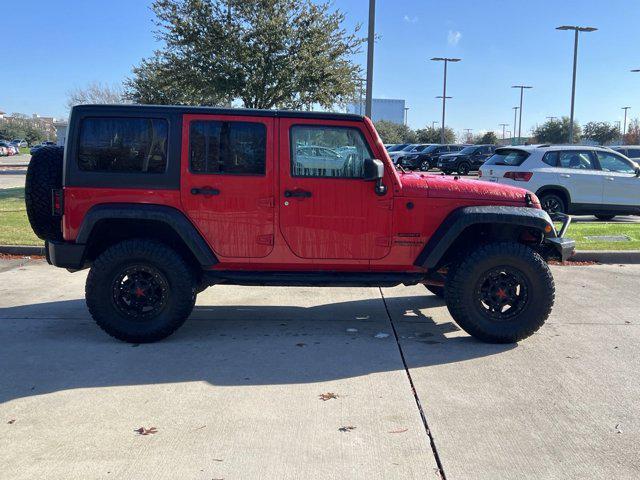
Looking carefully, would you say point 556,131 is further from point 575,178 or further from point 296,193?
point 296,193

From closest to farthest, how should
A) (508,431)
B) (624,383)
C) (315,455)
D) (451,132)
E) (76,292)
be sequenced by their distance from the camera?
(315,455), (508,431), (624,383), (76,292), (451,132)

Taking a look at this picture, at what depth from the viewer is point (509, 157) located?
1289cm

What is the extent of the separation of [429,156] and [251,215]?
30.6 meters

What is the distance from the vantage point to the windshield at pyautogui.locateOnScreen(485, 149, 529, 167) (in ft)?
41.2

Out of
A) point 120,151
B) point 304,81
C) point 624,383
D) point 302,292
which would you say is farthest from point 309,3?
point 624,383

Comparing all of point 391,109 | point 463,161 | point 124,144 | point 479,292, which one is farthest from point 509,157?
point 391,109

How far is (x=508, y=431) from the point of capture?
371 cm

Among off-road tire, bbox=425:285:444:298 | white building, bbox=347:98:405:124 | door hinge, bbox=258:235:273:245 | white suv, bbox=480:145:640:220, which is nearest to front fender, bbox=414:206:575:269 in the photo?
door hinge, bbox=258:235:273:245

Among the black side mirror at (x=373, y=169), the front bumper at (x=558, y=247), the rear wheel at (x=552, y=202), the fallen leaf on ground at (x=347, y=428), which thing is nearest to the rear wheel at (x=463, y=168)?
the rear wheel at (x=552, y=202)

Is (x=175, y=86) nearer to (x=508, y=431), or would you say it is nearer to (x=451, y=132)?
(x=508, y=431)

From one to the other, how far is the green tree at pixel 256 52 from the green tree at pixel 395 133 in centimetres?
4284

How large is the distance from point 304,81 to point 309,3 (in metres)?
2.36

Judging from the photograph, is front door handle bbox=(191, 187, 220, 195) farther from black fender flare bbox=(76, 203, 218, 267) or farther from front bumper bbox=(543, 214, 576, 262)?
front bumper bbox=(543, 214, 576, 262)

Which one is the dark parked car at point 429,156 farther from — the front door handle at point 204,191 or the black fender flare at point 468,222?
the front door handle at point 204,191
